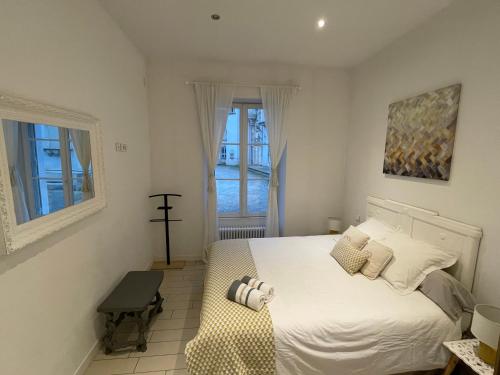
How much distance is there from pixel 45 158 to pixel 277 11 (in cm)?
211

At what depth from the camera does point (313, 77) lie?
11.6ft

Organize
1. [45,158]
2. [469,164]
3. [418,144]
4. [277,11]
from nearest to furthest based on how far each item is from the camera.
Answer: [45,158] → [469,164] → [277,11] → [418,144]

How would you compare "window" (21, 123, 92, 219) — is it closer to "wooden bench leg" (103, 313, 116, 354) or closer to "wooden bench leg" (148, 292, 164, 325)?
"wooden bench leg" (103, 313, 116, 354)

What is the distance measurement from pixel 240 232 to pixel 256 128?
160 centimetres

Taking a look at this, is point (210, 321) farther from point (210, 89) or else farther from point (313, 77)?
point (313, 77)

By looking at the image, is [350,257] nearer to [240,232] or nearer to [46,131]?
[240,232]

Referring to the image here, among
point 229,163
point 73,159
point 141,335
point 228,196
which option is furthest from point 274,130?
point 141,335

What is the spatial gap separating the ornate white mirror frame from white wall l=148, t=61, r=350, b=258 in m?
1.52

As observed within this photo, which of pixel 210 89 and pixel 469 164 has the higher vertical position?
pixel 210 89

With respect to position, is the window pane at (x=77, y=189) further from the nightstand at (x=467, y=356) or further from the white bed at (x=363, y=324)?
the nightstand at (x=467, y=356)

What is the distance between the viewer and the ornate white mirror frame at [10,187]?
111 centimetres

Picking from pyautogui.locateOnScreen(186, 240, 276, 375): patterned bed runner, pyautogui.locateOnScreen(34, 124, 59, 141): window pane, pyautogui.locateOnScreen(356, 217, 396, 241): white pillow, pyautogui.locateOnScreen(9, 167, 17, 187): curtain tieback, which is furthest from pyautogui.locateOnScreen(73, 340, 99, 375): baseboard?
pyautogui.locateOnScreen(356, 217, 396, 241): white pillow

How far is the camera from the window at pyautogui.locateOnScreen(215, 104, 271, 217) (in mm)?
3730

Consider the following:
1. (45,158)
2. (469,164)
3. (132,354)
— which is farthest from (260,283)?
(469,164)
